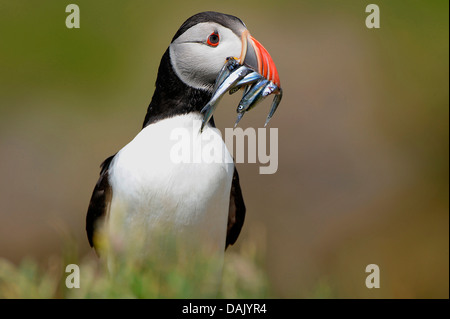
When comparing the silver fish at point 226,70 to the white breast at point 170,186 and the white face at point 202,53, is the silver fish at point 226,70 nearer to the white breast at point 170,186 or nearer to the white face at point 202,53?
the white face at point 202,53

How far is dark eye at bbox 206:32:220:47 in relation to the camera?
9.77 feet

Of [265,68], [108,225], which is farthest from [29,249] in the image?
[265,68]

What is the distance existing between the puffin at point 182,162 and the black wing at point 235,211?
29cm

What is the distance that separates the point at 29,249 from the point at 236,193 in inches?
139

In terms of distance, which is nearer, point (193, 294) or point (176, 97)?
point (193, 294)

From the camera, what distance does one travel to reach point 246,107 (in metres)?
2.92

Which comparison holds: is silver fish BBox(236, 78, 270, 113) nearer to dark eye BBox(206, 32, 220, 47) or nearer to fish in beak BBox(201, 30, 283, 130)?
fish in beak BBox(201, 30, 283, 130)

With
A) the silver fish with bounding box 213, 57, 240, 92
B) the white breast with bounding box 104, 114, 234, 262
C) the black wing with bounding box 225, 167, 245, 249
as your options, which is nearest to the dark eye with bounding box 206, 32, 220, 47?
the silver fish with bounding box 213, 57, 240, 92

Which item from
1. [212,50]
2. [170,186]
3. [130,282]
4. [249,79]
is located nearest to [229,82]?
[249,79]

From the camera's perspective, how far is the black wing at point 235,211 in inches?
135

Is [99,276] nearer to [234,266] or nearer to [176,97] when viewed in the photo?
[234,266]

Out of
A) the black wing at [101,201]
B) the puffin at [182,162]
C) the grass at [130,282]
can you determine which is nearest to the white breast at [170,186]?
the puffin at [182,162]

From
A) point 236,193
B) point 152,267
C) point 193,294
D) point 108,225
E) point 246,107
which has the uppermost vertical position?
point 246,107

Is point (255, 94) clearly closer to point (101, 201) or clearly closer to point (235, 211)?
point (235, 211)
